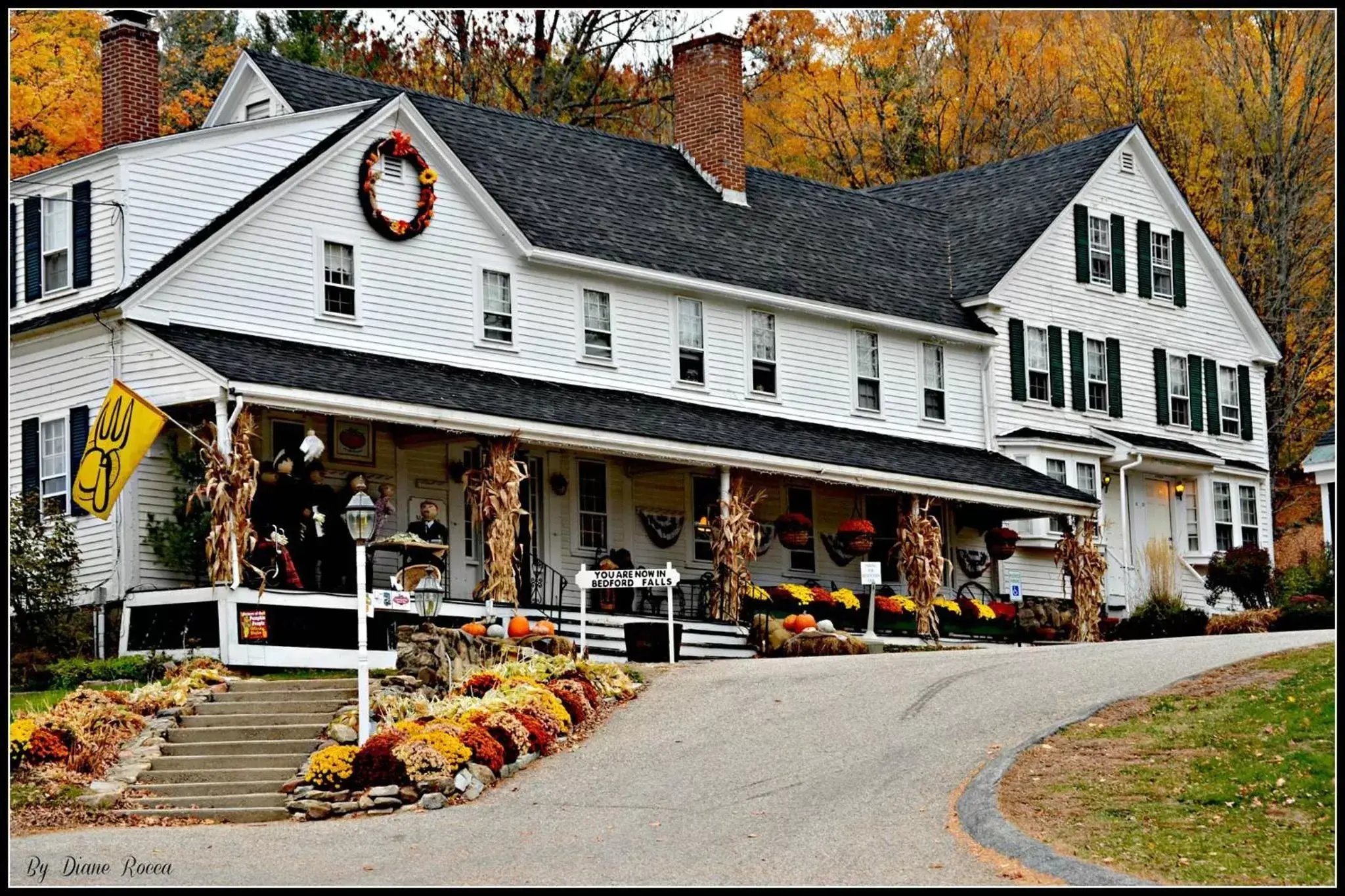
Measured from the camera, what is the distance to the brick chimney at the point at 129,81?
29172 mm

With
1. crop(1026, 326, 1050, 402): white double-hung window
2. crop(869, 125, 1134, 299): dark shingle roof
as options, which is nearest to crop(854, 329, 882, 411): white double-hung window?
crop(869, 125, 1134, 299): dark shingle roof

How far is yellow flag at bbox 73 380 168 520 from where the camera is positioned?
24391 mm

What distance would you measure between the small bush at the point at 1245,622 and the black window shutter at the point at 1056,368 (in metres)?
8.16

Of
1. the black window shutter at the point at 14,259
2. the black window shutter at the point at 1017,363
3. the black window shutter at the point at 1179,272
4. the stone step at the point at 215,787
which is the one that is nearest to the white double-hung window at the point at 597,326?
the black window shutter at the point at 14,259

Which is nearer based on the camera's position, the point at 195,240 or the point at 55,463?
the point at 195,240

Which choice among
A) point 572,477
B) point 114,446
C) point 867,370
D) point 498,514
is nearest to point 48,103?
point 572,477

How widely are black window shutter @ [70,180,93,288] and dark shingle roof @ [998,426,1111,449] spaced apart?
17833 millimetres

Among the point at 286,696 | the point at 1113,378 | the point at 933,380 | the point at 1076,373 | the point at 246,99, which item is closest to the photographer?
the point at 286,696

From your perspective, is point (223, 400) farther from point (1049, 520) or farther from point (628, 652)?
point (1049, 520)

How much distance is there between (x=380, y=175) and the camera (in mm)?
29641

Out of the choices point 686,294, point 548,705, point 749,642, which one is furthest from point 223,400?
point 686,294

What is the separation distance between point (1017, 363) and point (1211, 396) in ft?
20.6

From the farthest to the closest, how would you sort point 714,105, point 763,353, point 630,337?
point 714,105 < point 763,353 < point 630,337

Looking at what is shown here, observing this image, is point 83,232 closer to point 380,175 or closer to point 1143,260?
point 380,175
